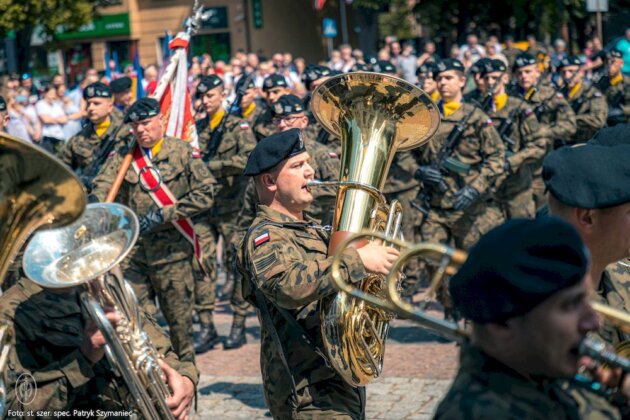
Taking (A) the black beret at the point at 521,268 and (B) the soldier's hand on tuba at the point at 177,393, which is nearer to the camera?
(A) the black beret at the point at 521,268

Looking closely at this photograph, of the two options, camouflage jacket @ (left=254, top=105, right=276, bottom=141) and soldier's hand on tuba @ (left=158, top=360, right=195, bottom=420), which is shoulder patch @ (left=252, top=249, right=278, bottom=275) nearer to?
soldier's hand on tuba @ (left=158, top=360, right=195, bottom=420)

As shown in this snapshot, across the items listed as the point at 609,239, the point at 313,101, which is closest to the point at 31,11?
the point at 313,101

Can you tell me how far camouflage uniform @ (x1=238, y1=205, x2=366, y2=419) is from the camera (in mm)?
4453

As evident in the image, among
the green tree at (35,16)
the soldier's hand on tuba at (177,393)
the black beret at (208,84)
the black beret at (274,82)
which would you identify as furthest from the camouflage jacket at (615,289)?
the green tree at (35,16)

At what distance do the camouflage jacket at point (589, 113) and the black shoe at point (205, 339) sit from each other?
5497 mm

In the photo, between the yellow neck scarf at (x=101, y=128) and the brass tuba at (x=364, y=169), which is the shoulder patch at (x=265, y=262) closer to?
the brass tuba at (x=364, y=169)

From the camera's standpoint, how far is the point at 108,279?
377 cm

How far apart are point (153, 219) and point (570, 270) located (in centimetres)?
568

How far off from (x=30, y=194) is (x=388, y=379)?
16.1 ft

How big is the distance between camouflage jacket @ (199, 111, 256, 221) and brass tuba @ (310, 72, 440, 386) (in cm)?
509

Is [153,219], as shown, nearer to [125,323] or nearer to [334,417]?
→ [334,417]

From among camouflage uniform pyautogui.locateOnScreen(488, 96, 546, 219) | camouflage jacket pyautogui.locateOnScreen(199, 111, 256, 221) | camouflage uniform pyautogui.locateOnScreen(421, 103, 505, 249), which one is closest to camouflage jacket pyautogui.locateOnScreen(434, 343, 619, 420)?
camouflage uniform pyautogui.locateOnScreen(421, 103, 505, 249)

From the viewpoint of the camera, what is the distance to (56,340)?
13.8ft

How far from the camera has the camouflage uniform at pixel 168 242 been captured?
7.97 meters
